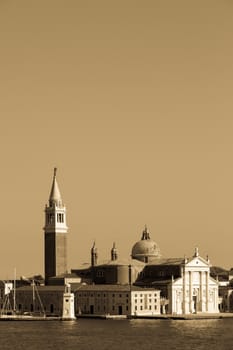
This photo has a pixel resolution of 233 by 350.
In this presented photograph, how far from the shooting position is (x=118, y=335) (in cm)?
7356

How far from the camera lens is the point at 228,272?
11669 cm

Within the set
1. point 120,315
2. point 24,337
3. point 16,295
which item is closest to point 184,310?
point 120,315

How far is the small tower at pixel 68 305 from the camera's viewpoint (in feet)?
310

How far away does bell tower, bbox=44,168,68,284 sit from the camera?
10438cm

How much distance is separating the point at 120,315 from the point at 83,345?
101 feet

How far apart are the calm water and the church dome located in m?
17.7

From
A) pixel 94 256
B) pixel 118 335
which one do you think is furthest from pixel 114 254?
pixel 118 335

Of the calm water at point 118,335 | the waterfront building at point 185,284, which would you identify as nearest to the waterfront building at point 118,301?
the waterfront building at point 185,284

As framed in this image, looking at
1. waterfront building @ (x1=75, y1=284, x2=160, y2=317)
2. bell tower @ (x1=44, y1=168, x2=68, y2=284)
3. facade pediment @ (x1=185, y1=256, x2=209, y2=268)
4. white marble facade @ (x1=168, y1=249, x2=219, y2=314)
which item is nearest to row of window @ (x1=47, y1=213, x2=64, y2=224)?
bell tower @ (x1=44, y1=168, x2=68, y2=284)

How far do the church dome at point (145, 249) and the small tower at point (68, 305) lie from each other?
12456 millimetres

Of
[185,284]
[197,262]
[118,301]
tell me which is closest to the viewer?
[118,301]

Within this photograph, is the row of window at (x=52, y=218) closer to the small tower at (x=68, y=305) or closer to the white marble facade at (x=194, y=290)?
the small tower at (x=68, y=305)

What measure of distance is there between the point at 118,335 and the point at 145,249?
36.7 meters

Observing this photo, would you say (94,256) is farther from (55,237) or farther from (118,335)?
(118,335)
